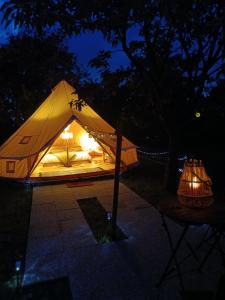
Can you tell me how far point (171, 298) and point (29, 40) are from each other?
16.2 meters

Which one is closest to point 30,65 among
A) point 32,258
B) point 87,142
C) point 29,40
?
point 29,40

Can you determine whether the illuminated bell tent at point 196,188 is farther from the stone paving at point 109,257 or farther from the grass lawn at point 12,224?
the grass lawn at point 12,224

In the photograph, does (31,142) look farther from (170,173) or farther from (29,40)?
(29,40)

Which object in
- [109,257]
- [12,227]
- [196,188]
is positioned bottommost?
[12,227]

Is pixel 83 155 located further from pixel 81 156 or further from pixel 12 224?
pixel 12 224

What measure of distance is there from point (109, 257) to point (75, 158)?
6.98 metres

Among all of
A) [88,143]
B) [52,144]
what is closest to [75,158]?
[88,143]

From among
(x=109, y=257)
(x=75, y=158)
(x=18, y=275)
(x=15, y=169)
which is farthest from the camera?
(x=75, y=158)

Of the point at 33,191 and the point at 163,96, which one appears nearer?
the point at 163,96

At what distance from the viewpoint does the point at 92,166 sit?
1030 centimetres

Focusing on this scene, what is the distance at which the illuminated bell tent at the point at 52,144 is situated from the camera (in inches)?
334

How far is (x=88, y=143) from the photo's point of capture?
12.2m

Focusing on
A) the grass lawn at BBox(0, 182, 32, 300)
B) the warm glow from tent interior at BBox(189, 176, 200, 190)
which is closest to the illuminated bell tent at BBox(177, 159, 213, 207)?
the warm glow from tent interior at BBox(189, 176, 200, 190)

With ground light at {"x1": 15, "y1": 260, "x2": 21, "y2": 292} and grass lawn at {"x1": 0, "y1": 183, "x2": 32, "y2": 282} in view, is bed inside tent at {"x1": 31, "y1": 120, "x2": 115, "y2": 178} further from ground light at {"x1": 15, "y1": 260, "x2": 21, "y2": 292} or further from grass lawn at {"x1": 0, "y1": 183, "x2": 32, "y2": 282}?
ground light at {"x1": 15, "y1": 260, "x2": 21, "y2": 292}
